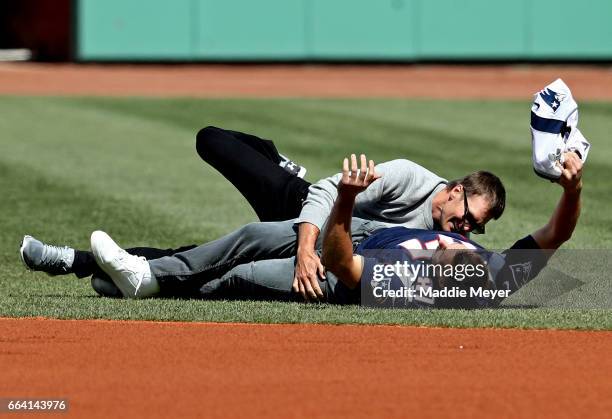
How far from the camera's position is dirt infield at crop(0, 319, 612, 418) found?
15.6 ft

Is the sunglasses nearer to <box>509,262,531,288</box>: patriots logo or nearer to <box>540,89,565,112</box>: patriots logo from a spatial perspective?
<box>509,262,531,288</box>: patriots logo

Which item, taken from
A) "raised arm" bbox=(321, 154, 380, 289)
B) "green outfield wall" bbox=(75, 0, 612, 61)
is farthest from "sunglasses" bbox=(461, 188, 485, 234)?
"green outfield wall" bbox=(75, 0, 612, 61)

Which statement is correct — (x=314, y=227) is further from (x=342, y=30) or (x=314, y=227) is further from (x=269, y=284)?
(x=342, y=30)

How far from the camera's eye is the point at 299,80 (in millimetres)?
25078

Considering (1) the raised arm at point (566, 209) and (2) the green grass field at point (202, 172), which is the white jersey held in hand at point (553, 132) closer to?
(1) the raised arm at point (566, 209)

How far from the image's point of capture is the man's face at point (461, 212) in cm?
650

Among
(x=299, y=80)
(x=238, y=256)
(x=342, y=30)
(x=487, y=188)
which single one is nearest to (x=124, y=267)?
(x=238, y=256)

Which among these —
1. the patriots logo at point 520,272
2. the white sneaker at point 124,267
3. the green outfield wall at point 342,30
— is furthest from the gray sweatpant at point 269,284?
the green outfield wall at point 342,30

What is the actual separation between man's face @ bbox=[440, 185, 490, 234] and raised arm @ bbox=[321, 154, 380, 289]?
555 millimetres

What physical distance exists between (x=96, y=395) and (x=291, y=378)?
750mm

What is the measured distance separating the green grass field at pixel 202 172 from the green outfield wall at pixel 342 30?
7510 millimetres

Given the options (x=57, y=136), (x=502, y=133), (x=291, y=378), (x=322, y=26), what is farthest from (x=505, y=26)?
(x=291, y=378)

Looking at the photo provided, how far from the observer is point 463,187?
21.4 feet

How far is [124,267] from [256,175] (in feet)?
3.38
